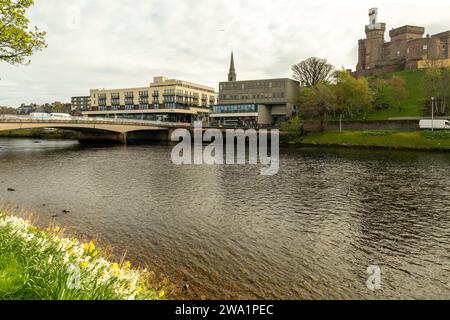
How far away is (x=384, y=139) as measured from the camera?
73250 mm

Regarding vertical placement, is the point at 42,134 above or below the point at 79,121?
below

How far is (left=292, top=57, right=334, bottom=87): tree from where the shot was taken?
123 meters

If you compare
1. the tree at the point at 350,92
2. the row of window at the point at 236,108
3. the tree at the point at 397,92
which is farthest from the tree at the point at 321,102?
the row of window at the point at 236,108

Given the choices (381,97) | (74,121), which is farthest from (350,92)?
(74,121)

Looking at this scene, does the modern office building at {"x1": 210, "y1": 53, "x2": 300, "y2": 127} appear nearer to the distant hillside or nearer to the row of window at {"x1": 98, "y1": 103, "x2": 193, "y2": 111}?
the row of window at {"x1": 98, "y1": 103, "x2": 193, "y2": 111}

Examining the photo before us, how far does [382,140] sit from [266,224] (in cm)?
6440

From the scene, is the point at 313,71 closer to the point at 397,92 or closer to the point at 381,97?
the point at 381,97

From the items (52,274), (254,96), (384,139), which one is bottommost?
(52,274)

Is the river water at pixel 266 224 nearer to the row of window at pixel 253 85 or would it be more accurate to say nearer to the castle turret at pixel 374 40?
the row of window at pixel 253 85

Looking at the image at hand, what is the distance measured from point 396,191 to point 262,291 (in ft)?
76.8

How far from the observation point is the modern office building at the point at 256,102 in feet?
429

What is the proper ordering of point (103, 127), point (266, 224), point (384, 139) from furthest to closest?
Answer: point (103, 127), point (384, 139), point (266, 224)

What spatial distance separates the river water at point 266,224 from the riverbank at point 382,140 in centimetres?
3102
